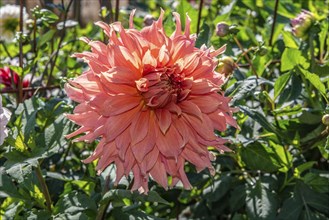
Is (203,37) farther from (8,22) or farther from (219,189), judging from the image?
(8,22)

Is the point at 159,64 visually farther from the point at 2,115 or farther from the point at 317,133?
the point at 317,133

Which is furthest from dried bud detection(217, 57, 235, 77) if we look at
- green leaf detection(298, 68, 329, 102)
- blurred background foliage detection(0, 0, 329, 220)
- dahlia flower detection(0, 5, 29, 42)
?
dahlia flower detection(0, 5, 29, 42)

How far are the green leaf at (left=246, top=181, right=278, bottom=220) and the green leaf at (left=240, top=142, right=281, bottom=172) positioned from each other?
56 millimetres

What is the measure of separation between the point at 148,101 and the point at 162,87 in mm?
35

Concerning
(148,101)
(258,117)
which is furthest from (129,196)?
(258,117)

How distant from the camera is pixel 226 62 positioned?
1453mm

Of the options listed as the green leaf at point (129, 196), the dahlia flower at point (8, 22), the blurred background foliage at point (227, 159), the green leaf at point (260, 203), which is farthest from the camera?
the dahlia flower at point (8, 22)

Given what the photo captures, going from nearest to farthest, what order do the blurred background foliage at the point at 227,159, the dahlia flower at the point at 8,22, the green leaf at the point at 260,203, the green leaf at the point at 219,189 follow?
the blurred background foliage at the point at 227,159
the green leaf at the point at 260,203
the green leaf at the point at 219,189
the dahlia flower at the point at 8,22

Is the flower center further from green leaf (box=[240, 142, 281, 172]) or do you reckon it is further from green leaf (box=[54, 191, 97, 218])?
green leaf (box=[240, 142, 281, 172])

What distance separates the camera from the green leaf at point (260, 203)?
149 cm

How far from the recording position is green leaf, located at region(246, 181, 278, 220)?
149cm

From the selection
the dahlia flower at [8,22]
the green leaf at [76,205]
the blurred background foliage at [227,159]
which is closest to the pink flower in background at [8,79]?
the blurred background foliage at [227,159]

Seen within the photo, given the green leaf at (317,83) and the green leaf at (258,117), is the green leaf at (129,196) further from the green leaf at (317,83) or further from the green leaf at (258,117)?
the green leaf at (317,83)

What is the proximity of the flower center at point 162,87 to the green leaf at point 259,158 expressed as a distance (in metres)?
0.43
